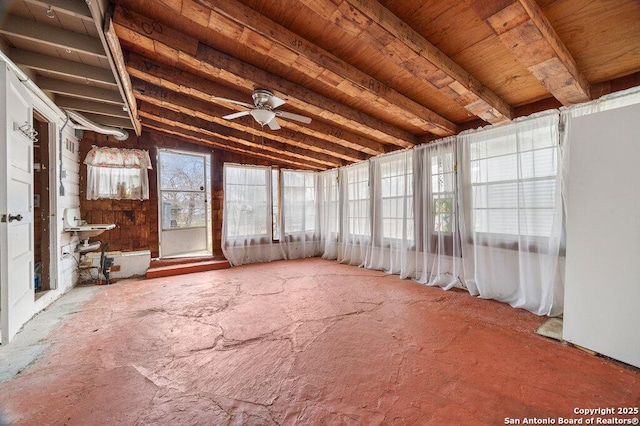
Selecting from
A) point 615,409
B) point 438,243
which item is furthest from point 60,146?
point 615,409

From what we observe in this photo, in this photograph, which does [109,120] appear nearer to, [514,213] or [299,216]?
[299,216]

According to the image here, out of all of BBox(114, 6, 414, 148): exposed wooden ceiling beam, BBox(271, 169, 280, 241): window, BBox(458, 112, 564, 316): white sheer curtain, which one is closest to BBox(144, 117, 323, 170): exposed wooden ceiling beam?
BBox(271, 169, 280, 241): window

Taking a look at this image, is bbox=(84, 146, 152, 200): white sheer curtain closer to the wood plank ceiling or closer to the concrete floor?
the wood plank ceiling

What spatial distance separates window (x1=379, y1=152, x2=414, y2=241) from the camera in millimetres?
3973

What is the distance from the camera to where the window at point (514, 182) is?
2623 millimetres

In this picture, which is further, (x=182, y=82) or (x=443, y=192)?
(x=443, y=192)

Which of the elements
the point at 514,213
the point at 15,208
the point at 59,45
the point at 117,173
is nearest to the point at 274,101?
the point at 59,45

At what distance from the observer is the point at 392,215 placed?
428cm

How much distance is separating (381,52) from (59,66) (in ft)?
10.5

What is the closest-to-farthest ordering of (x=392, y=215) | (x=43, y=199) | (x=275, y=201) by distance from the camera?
1. (x=43, y=199)
2. (x=392, y=215)
3. (x=275, y=201)

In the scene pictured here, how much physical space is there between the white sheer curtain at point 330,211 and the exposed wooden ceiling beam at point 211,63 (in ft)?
8.26

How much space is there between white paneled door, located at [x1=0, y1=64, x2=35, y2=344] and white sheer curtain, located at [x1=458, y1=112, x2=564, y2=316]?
15.2ft

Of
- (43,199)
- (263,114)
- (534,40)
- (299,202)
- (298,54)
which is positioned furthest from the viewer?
(299,202)

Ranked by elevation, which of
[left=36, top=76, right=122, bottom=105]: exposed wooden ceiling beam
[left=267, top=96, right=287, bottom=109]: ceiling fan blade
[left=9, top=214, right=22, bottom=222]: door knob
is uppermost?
[left=36, top=76, right=122, bottom=105]: exposed wooden ceiling beam
